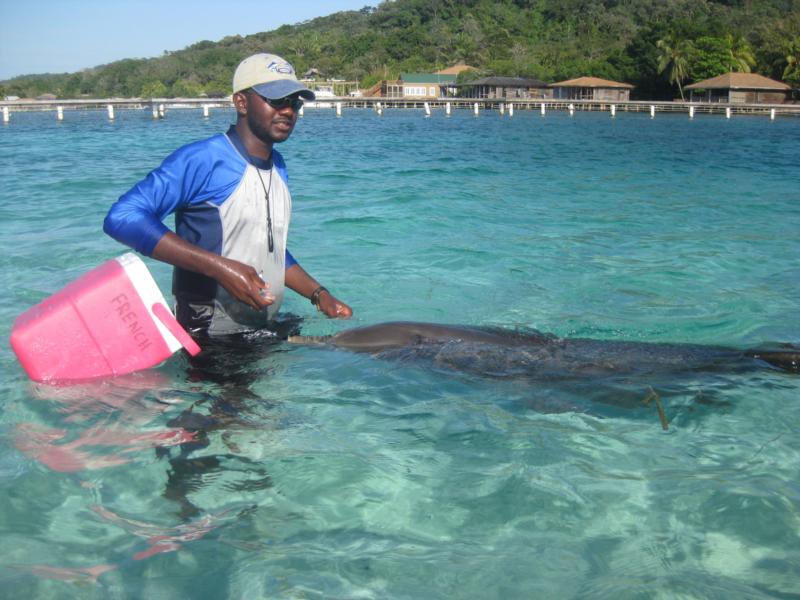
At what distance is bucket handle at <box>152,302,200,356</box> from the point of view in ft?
11.9

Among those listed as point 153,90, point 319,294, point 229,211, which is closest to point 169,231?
point 229,211

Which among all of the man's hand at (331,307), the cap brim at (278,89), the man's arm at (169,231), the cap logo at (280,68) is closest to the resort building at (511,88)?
the man's hand at (331,307)

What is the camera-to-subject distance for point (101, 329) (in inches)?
143

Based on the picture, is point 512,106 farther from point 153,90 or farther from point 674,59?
point 153,90

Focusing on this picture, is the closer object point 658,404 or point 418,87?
point 658,404

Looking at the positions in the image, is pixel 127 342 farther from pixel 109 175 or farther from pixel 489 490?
pixel 109 175

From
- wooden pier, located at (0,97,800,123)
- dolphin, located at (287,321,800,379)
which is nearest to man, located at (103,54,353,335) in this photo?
dolphin, located at (287,321,800,379)

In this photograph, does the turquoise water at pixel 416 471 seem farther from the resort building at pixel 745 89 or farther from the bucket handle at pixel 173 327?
the resort building at pixel 745 89

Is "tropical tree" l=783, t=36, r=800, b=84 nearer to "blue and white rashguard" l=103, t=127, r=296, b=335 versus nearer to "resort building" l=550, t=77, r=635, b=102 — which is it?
"resort building" l=550, t=77, r=635, b=102

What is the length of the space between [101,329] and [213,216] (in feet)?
2.60

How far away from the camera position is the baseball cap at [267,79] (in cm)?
364

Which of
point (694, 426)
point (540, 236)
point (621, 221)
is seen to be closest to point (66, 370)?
point (694, 426)

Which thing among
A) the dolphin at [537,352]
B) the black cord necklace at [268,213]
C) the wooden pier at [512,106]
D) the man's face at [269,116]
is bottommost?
the dolphin at [537,352]

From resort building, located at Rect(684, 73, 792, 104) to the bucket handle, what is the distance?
74.3 m
